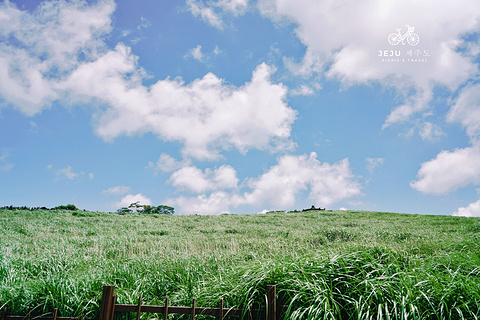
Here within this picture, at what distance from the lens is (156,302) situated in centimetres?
458

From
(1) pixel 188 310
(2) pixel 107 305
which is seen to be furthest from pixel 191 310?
(2) pixel 107 305

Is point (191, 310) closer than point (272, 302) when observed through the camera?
No

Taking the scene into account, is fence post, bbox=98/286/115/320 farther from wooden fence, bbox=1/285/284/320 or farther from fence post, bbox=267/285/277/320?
fence post, bbox=267/285/277/320

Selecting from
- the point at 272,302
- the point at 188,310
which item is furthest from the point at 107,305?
the point at 272,302

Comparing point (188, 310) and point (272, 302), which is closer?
point (272, 302)

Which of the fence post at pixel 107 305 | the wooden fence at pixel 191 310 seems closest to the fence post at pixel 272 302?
the wooden fence at pixel 191 310

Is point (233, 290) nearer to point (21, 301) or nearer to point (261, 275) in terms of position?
point (261, 275)

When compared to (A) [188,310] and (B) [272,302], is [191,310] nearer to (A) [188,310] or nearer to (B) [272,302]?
(A) [188,310]

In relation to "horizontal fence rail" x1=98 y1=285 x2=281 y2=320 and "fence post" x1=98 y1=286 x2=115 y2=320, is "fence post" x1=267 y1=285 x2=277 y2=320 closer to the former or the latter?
"horizontal fence rail" x1=98 y1=285 x2=281 y2=320

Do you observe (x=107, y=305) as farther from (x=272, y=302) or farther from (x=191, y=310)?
(x=272, y=302)

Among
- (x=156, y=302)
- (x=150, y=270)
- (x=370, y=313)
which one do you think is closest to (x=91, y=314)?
(x=156, y=302)

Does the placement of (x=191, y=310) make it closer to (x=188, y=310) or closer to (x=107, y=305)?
(x=188, y=310)

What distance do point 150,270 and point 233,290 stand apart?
2.90m

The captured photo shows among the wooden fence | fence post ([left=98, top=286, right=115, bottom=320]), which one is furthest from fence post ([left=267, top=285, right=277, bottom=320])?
fence post ([left=98, top=286, right=115, bottom=320])
